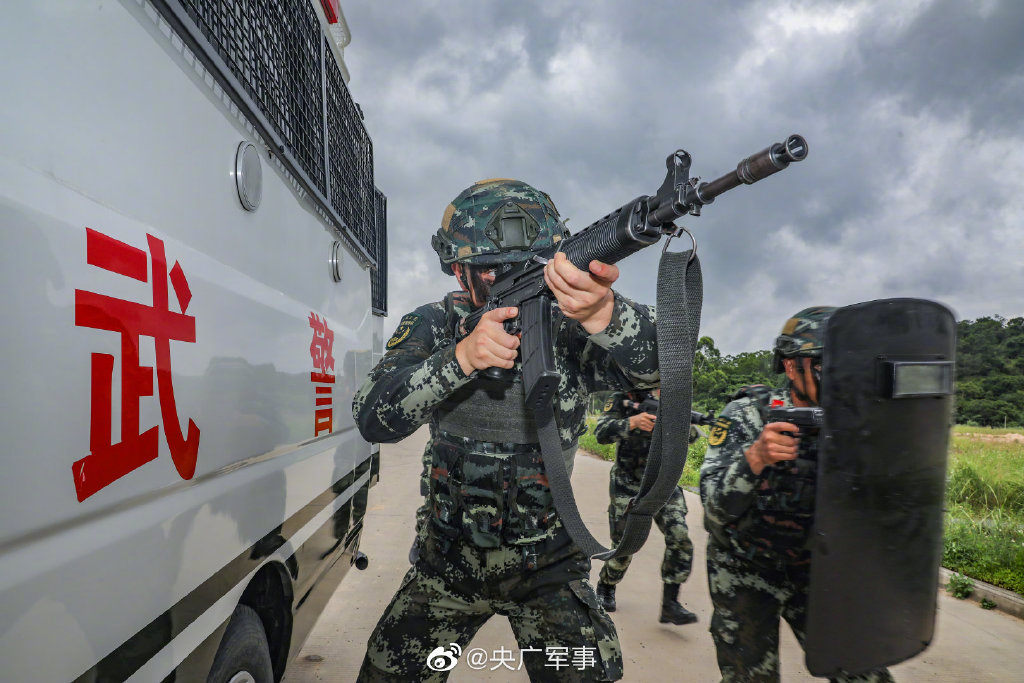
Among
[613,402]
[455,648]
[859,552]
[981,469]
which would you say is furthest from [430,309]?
[981,469]

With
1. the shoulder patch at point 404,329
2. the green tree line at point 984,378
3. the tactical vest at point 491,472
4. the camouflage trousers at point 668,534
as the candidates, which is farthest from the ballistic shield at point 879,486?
the green tree line at point 984,378

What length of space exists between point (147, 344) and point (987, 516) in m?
7.68

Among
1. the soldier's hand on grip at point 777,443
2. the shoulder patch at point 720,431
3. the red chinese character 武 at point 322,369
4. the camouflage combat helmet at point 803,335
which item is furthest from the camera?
the shoulder patch at point 720,431

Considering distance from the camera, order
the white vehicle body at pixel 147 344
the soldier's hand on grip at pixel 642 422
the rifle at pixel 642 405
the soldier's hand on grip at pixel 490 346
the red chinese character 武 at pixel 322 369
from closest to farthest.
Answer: the white vehicle body at pixel 147 344 → the soldier's hand on grip at pixel 490 346 → the red chinese character 武 at pixel 322 369 → the soldier's hand on grip at pixel 642 422 → the rifle at pixel 642 405

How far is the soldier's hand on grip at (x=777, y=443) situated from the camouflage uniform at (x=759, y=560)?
0.08 meters

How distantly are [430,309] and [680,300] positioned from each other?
0.99 metres

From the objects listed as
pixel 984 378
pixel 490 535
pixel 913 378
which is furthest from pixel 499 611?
pixel 984 378

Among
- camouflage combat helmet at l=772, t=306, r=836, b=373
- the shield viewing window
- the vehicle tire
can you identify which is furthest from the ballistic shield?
the vehicle tire

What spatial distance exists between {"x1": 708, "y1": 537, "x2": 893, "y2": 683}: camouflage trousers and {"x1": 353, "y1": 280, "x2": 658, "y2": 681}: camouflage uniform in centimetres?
68

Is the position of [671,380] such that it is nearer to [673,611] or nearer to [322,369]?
[322,369]

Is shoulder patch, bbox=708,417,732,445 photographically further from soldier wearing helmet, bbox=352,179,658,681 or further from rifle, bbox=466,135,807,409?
rifle, bbox=466,135,807,409

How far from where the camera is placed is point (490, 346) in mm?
1515

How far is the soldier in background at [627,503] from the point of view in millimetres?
3395

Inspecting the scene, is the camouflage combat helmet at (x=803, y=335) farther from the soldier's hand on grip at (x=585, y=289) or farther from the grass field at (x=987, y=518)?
the grass field at (x=987, y=518)
